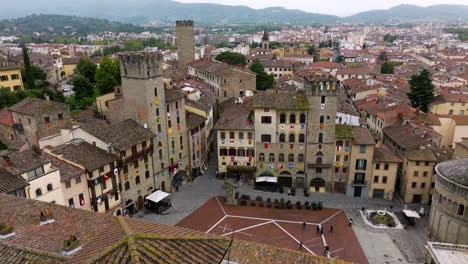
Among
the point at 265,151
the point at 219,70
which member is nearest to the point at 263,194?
the point at 265,151

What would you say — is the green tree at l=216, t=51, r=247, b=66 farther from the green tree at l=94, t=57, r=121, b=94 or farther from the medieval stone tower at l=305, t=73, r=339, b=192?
the medieval stone tower at l=305, t=73, r=339, b=192

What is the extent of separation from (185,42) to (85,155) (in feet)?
261

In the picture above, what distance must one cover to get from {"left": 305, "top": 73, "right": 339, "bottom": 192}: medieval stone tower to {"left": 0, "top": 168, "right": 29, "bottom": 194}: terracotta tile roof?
40.4 metres

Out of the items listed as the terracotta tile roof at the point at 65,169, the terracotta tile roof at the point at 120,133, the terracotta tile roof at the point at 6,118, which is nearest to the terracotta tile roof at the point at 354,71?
the terracotta tile roof at the point at 120,133

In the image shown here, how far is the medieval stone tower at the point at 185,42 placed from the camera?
115750mm

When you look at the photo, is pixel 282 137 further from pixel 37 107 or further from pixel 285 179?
pixel 37 107

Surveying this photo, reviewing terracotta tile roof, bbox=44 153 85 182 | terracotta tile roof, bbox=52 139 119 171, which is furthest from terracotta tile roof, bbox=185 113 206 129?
terracotta tile roof, bbox=44 153 85 182

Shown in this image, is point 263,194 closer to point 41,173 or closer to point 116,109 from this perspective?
point 116,109

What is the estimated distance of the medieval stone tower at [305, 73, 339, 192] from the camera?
184ft

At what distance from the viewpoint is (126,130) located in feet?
168

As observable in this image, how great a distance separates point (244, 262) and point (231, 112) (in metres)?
44.1

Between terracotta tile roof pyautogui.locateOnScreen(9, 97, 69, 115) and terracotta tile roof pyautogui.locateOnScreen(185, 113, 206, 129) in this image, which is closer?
terracotta tile roof pyautogui.locateOnScreen(9, 97, 69, 115)

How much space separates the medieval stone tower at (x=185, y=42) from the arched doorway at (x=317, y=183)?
2779 inches

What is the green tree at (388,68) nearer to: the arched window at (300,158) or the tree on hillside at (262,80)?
the tree on hillside at (262,80)
